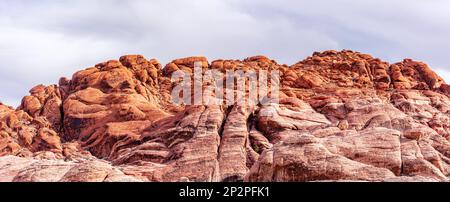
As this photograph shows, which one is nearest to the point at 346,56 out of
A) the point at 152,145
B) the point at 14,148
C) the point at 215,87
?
the point at 215,87

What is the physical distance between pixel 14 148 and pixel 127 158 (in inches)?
797

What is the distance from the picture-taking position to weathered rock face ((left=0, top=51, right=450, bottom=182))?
4925 centimetres

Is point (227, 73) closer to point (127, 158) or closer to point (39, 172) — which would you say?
point (127, 158)

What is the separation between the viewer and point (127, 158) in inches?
2749

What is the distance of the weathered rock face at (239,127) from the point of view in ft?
162

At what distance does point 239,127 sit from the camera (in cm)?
7212

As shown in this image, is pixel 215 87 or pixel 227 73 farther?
pixel 227 73

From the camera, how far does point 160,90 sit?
98.3 meters

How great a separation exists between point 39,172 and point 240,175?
747 inches
